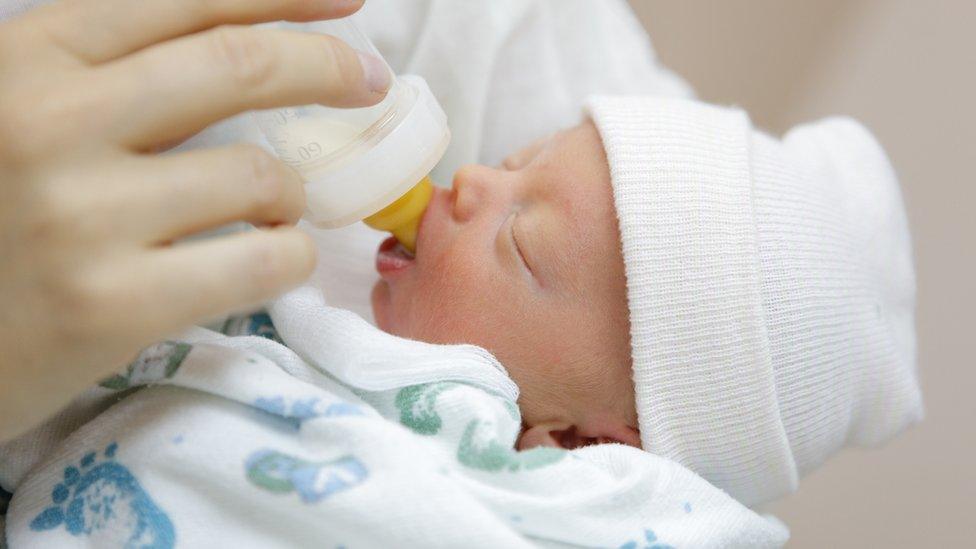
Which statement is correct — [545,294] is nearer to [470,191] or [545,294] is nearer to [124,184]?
[470,191]

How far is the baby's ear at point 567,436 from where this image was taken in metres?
0.88

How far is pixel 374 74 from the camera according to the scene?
0.65m

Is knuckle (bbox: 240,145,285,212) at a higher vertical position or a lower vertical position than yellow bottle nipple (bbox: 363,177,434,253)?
higher

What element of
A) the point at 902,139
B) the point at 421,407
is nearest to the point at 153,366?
the point at 421,407

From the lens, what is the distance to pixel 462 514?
0.67 meters

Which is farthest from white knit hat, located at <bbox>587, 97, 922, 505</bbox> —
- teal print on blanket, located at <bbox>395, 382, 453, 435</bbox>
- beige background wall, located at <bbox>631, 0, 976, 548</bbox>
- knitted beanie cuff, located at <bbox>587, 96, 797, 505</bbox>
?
beige background wall, located at <bbox>631, 0, 976, 548</bbox>

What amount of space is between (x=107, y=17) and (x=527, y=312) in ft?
1.51

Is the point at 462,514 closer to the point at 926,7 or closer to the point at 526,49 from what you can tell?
the point at 526,49

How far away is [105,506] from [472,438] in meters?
0.30

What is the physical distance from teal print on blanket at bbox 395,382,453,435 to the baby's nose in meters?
0.21

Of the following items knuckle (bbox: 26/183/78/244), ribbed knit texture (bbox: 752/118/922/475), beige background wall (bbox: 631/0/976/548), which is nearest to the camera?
knuckle (bbox: 26/183/78/244)

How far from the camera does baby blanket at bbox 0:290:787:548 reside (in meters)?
0.67

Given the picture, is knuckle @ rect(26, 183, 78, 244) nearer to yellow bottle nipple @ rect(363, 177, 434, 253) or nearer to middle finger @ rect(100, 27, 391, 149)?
middle finger @ rect(100, 27, 391, 149)

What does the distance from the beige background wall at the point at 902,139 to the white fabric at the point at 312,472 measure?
0.72 metres
